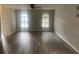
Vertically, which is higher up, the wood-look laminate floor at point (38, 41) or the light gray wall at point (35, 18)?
the light gray wall at point (35, 18)

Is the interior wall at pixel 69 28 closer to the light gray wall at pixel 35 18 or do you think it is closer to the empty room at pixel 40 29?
the empty room at pixel 40 29

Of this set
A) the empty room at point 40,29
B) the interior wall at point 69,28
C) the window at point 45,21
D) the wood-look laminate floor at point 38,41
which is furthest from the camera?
the interior wall at point 69,28

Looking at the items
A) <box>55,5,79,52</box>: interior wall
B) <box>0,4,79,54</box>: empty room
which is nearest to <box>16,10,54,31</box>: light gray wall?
<box>0,4,79,54</box>: empty room

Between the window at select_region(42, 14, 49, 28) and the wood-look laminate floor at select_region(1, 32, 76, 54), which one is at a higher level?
the window at select_region(42, 14, 49, 28)

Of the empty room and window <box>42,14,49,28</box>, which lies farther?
window <box>42,14,49,28</box>

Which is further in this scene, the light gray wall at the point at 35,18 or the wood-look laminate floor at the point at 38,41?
the wood-look laminate floor at the point at 38,41

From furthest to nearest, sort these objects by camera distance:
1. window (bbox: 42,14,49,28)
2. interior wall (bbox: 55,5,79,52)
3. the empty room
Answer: interior wall (bbox: 55,5,79,52) < window (bbox: 42,14,49,28) < the empty room

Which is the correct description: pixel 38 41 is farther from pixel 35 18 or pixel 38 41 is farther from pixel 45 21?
pixel 45 21

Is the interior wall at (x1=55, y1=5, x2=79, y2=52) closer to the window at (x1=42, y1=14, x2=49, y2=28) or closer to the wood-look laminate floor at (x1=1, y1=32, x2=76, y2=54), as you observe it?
the wood-look laminate floor at (x1=1, y1=32, x2=76, y2=54)

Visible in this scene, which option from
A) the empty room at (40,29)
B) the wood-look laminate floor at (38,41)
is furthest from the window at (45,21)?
the wood-look laminate floor at (38,41)

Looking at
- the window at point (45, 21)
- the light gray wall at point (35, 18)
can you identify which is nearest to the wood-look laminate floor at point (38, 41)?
the light gray wall at point (35, 18)

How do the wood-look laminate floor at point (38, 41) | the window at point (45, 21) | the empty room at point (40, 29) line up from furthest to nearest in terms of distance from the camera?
the wood-look laminate floor at point (38, 41) < the window at point (45, 21) < the empty room at point (40, 29)
